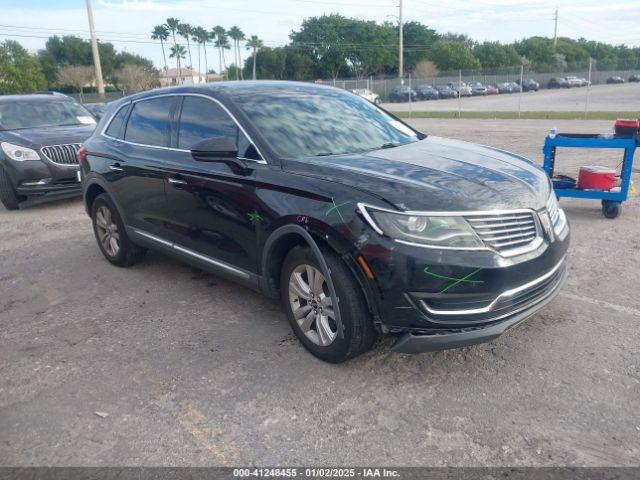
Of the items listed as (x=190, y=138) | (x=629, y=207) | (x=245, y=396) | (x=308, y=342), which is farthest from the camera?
(x=629, y=207)

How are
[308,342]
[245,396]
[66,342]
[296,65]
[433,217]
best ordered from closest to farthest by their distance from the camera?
[433,217]
[245,396]
[308,342]
[66,342]
[296,65]

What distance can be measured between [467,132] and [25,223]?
14144mm

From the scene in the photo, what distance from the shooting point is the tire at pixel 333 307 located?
10.5 feet

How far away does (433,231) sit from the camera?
3008 millimetres

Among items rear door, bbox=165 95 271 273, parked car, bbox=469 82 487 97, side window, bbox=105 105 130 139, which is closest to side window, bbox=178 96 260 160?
rear door, bbox=165 95 271 273

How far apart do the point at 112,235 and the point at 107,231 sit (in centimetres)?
11

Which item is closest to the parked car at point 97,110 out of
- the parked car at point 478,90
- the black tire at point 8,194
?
the black tire at point 8,194

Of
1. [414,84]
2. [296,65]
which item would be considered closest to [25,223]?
[414,84]

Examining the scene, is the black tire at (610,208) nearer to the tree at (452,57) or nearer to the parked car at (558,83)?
the parked car at (558,83)

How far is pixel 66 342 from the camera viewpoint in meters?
4.11

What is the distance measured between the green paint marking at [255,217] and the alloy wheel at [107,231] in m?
2.39

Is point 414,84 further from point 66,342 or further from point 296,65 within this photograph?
point 66,342

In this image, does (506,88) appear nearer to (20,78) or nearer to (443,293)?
(20,78)

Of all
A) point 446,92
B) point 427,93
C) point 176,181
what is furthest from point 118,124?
point 446,92
